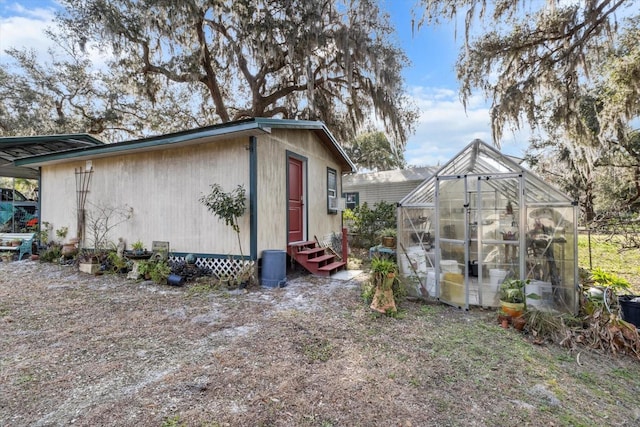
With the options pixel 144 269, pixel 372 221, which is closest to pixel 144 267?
pixel 144 269

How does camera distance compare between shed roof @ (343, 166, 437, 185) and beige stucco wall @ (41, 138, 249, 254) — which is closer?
beige stucco wall @ (41, 138, 249, 254)

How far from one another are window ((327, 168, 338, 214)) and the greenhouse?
400 cm

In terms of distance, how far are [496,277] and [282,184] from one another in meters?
4.44

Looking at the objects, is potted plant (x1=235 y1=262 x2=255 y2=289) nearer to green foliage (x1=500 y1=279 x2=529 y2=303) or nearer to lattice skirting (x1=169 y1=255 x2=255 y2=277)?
lattice skirting (x1=169 y1=255 x2=255 y2=277)

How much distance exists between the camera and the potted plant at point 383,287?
15.2ft

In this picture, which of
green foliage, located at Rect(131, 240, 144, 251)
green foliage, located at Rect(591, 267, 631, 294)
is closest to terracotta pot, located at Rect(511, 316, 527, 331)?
green foliage, located at Rect(591, 267, 631, 294)

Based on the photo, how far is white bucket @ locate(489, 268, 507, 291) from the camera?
4.72 meters

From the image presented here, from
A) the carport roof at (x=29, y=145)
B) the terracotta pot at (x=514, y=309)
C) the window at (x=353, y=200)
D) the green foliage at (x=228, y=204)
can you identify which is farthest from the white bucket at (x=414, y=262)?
the window at (x=353, y=200)

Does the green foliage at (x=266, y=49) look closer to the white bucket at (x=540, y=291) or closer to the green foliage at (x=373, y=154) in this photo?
the white bucket at (x=540, y=291)

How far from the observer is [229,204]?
5762 millimetres

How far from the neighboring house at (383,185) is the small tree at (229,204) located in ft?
29.9

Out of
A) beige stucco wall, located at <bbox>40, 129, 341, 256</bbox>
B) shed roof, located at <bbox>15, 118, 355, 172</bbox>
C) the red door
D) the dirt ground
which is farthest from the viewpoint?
the red door

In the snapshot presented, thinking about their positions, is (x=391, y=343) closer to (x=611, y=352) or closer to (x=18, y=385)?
(x=611, y=352)

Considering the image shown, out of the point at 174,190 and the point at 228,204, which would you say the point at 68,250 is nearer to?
the point at 174,190
